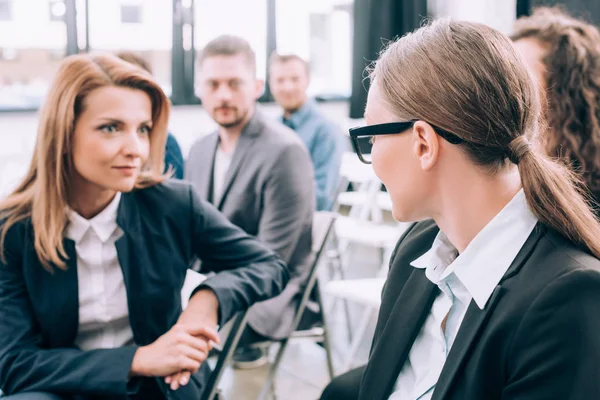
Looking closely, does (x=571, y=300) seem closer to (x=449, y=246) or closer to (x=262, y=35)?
(x=449, y=246)

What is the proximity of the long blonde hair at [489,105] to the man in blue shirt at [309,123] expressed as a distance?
263 centimetres

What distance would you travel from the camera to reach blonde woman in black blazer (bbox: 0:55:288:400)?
4.48 ft

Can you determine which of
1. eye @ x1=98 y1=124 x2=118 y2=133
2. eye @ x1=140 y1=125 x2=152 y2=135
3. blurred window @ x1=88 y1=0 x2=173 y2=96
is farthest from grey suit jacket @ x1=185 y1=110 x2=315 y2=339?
blurred window @ x1=88 y1=0 x2=173 y2=96

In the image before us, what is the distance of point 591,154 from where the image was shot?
6.05 feet

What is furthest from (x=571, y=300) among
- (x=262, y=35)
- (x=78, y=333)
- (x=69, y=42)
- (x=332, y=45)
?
(x=332, y=45)

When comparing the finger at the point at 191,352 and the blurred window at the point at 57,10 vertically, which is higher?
the blurred window at the point at 57,10

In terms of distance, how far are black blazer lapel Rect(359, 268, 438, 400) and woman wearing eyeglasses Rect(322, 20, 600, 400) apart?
51mm

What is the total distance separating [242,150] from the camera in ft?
8.40

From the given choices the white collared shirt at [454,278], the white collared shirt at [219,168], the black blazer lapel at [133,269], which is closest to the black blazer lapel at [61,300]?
the black blazer lapel at [133,269]

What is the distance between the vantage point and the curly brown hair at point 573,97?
6.07 feet

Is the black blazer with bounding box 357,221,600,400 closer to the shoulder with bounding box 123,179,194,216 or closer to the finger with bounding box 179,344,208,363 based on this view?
the finger with bounding box 179,344,208,363

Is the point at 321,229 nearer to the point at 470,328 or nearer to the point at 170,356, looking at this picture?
the point at 170,356

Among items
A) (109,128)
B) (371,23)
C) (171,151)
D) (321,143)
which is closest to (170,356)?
(109,128)

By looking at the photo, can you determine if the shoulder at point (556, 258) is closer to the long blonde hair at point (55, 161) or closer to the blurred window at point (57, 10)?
the long blonde hair at point (55, 161)
